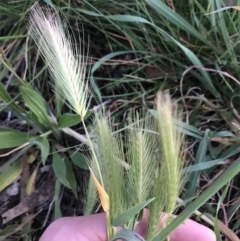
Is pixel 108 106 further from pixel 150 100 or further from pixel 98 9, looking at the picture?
pixel 98 9

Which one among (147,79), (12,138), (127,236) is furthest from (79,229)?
(147,79)

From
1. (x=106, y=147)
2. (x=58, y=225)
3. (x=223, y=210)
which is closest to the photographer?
(x=106, y=147)

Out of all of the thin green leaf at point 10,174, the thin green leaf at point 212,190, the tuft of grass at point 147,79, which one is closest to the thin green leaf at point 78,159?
the tuft of grass at point 147,79

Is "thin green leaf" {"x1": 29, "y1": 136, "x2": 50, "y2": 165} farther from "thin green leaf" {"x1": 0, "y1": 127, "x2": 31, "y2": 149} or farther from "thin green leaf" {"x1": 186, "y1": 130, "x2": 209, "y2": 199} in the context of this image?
"thin green leaf" {"x1": 186, "y1": 130, "x2": 209, "y2": 199}

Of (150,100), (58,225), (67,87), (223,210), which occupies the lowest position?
(223,210)

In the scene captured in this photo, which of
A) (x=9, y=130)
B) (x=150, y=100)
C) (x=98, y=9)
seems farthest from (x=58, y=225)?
(x=98, y=9)

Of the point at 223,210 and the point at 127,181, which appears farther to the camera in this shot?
the point at 223,210

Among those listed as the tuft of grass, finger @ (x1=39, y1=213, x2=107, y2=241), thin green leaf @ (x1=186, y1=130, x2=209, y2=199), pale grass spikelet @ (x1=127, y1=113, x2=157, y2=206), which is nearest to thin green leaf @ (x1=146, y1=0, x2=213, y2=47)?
the tuft of grass

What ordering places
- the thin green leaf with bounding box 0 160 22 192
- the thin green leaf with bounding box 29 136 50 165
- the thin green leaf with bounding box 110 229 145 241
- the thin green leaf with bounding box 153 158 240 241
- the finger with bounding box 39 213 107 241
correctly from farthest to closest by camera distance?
the thin green leaf with bounding box 0 160 22 192 → the thin green leaf with bounding box 29 136 50 165 → the finger with bounding box 39 213 107 241 → the thin green leaf with bounding box 110 229 145 241 → the thin green leaf with bounding box 153 158 240 241

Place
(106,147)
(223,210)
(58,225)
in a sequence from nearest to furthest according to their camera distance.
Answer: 1. (106,147)
2. (58,225)
3. (223,210)
